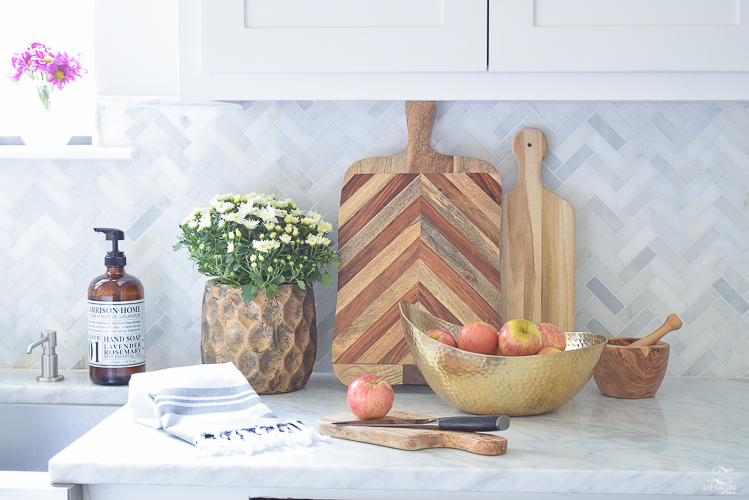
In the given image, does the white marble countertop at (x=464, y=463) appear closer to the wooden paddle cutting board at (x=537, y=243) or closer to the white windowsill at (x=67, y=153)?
the wooden paddle cutting board at (x=537, y=243)

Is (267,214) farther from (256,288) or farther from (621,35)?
(621,35)

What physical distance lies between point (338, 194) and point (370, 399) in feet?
1.92

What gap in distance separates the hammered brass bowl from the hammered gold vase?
0.28m

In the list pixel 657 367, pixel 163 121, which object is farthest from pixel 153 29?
pixel 657 367

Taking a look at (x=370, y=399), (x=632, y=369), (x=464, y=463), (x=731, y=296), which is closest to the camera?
(x=464, y=463)

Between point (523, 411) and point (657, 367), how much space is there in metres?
0.33

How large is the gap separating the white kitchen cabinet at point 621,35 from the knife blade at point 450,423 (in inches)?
23.3

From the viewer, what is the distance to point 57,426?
1.32 meters

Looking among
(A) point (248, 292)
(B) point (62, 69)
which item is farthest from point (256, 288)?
(B) point (62, 69)

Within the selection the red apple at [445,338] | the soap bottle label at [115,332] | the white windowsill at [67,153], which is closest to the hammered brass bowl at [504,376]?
the red apple at [445,338]

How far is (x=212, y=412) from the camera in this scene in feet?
3.30

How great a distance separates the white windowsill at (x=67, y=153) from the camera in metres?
1.38

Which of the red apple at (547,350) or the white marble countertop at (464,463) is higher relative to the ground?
the red apple at (547,350)

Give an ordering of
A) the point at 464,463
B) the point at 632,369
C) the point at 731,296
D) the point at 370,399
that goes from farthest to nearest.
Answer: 1. the point at 731,296
2. the point at 632,369
3. the point at 370,399
4. the point at 464,463
